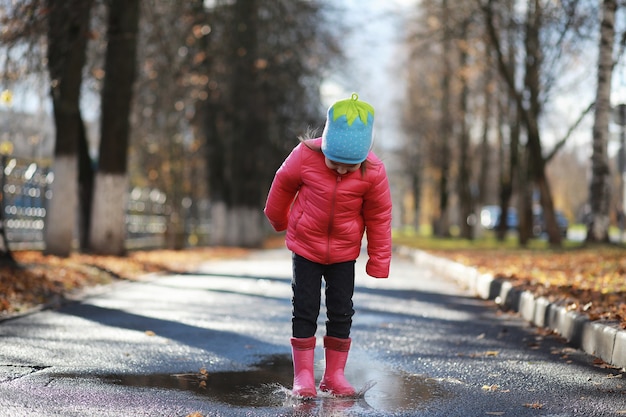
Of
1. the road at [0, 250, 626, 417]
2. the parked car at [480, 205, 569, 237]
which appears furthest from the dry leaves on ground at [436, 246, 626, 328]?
the parked car at [480, 205, 569, 237]

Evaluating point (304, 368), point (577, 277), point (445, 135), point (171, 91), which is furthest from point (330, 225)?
point (445, 135)

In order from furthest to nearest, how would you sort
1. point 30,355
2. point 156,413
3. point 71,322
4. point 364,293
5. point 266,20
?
point 266,20, point 364,293, point 71,322, point 30,355, point 156,413

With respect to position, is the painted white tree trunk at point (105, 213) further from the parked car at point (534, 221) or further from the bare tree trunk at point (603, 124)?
the parked car at point (534, 221)

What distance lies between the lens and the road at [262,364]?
16.6ft

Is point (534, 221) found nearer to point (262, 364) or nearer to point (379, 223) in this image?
point (262, 364)

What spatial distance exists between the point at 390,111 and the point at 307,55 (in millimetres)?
30749

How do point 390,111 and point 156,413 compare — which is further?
point 390,111

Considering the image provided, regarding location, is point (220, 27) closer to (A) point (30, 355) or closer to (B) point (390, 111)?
(A) point (30, 355)

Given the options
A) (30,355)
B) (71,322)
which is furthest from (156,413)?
(71,322)

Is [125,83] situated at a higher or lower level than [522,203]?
higher

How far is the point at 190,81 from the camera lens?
2430 centimetres

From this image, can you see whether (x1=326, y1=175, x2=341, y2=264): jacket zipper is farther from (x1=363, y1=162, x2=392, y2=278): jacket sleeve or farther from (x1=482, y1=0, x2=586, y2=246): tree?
(x1=482, y1=0, x2=586, y2=246): tree

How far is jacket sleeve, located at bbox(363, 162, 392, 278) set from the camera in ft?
18.0

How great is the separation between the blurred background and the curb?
2.42m
